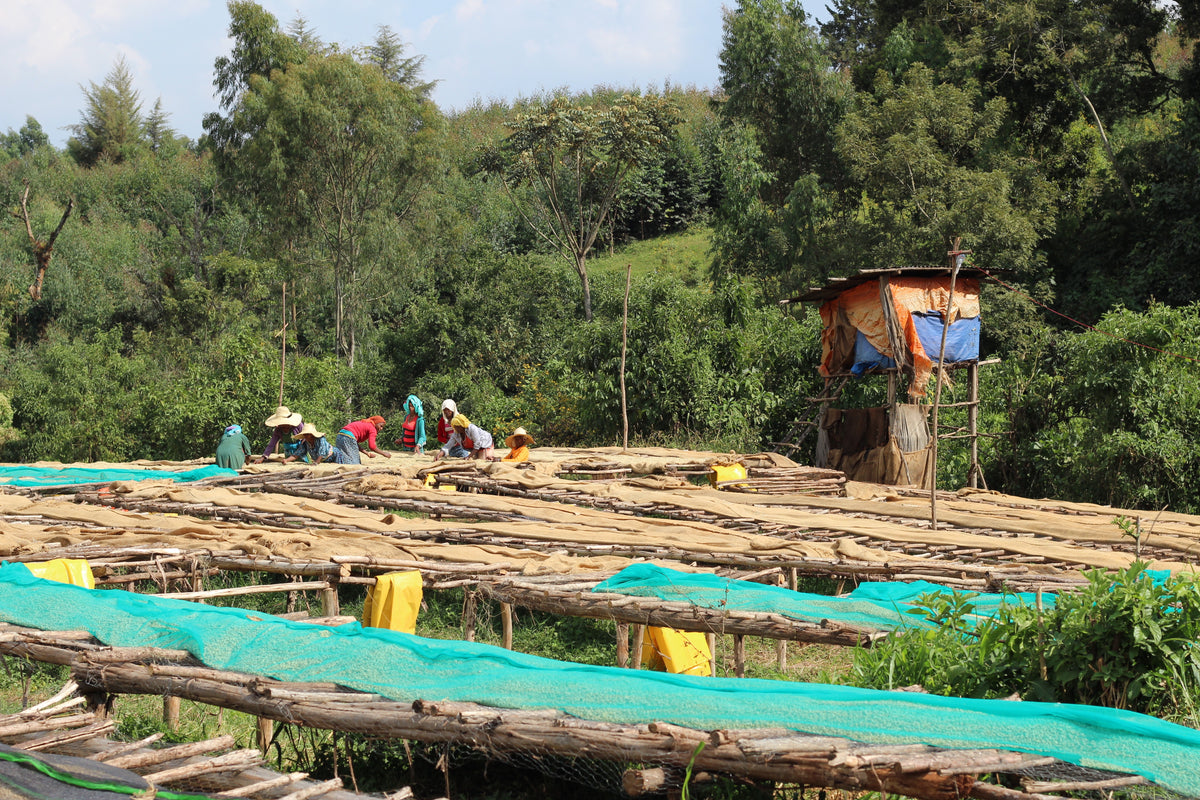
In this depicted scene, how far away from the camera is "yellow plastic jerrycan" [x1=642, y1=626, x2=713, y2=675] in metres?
5.51

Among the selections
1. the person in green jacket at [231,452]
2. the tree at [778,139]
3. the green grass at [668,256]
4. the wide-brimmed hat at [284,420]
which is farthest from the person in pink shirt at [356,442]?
the green grass at [668,256]

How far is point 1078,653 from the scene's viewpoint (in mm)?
3684

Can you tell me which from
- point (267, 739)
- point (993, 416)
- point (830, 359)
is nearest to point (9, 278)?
point (830, 359)

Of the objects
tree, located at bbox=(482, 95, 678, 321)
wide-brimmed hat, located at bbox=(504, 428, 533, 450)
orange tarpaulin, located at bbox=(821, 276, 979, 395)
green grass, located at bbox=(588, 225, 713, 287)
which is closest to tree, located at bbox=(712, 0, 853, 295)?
tree, located at bbox=(482, 95, 678, 321)

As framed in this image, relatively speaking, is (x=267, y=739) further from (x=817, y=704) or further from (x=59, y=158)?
(x=59, y=158)

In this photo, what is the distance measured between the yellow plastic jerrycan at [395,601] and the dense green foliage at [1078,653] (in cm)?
257

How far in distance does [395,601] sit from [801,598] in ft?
7.27

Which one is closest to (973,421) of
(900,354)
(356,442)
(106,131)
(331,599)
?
(900,354)

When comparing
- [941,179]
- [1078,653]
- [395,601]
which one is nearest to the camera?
[1078,653]

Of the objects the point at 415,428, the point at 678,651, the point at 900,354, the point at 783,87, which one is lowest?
the point at 678,651

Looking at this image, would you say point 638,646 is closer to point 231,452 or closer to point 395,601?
point 395,601

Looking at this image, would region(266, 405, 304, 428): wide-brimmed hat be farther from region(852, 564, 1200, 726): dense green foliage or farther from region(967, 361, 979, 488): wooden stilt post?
region(852, 564, 1200, 726): dense green foliage

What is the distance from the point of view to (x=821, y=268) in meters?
20.3

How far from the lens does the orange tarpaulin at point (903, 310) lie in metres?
11.8
